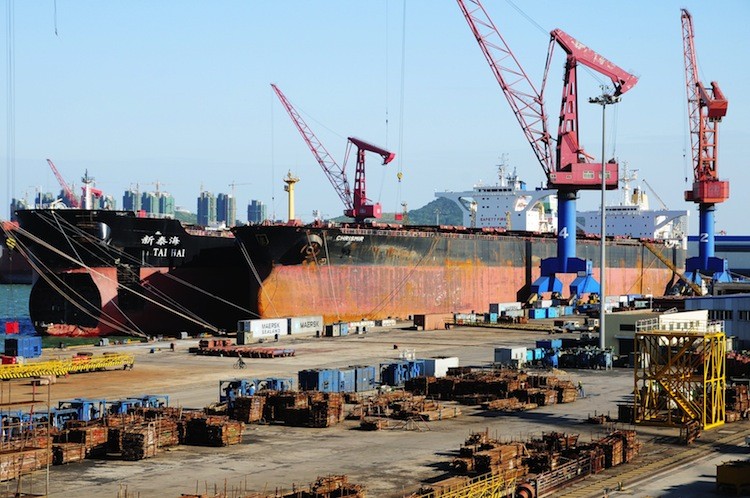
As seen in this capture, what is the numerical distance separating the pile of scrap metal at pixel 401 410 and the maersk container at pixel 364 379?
4.32m

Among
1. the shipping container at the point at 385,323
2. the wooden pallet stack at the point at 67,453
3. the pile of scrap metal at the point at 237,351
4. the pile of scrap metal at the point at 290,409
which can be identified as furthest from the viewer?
the shipping container at the point at 385,323

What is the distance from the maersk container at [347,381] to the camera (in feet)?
144

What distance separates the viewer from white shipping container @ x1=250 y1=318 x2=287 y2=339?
6644 centimetres

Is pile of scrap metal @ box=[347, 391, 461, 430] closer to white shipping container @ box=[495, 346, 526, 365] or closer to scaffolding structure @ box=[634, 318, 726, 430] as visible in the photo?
scaffolding structure @ box=[634, 318, 726, 430]

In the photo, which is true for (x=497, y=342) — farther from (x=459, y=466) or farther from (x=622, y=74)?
(x=459, y=466)

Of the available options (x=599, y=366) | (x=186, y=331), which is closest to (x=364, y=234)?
(x=186, y=331)

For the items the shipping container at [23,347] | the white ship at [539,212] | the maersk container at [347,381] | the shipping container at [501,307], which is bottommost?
the maersk container at [347,381]

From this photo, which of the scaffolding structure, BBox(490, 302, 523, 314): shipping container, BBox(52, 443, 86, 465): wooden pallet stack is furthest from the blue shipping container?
BBox(490, 302, 523, 314): shipping container

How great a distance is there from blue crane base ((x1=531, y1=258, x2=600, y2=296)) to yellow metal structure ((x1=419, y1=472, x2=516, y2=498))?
209 feet

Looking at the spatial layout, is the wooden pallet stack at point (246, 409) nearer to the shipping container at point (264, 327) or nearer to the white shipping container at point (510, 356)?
the white shipping container at point (510, 356)

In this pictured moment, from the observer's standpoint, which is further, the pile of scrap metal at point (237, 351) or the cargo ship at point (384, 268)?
the cargo ship at point (384, 268)

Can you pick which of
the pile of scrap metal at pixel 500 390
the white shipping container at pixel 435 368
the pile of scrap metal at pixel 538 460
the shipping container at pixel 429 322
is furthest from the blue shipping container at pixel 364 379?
the shipping container at pixel 429 322

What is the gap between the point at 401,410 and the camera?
1494 inches

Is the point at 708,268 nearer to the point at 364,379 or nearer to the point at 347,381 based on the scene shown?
the point at 364,379
